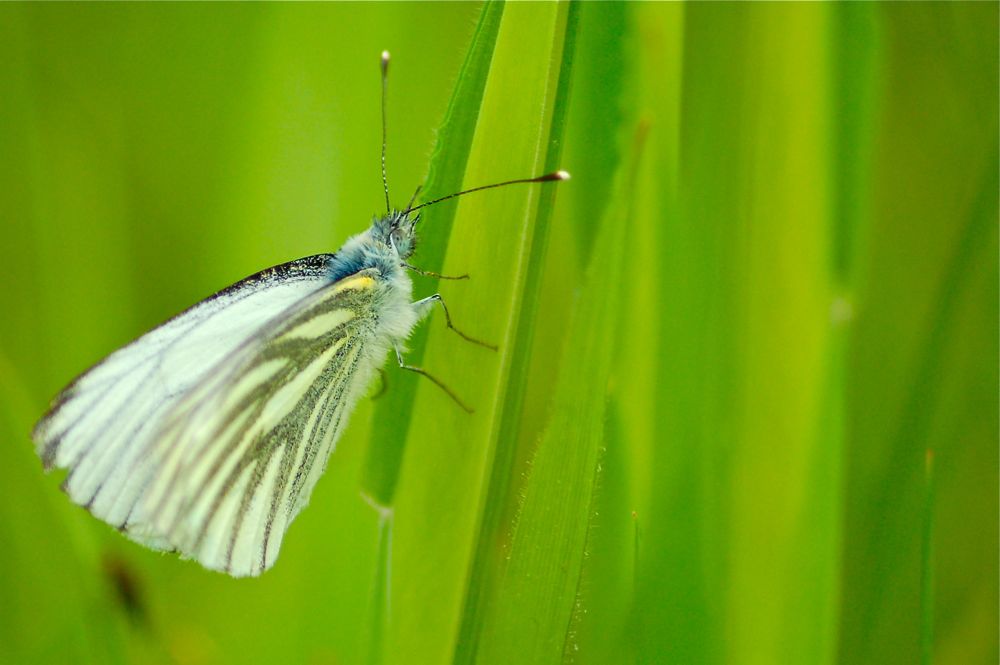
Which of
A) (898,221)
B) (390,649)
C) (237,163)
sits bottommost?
(390,649)

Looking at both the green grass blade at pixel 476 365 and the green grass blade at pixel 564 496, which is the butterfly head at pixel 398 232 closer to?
the green grass blade at pixel 476 365

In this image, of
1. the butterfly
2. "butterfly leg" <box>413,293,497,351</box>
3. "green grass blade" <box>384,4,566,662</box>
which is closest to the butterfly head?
the butterfly

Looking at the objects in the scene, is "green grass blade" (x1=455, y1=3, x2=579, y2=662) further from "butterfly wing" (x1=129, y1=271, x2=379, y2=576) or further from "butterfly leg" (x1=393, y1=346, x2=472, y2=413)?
"butterfly wing" (x1=129, y1=271, x2=379, y2=576)

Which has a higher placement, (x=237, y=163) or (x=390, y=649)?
(x=237, y=163)

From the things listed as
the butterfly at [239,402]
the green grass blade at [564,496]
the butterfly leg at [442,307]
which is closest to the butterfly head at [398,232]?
the butterfly at [239,402]

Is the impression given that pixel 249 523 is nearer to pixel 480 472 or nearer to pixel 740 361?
pixel 480 472

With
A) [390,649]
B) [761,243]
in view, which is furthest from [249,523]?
[761,243]
